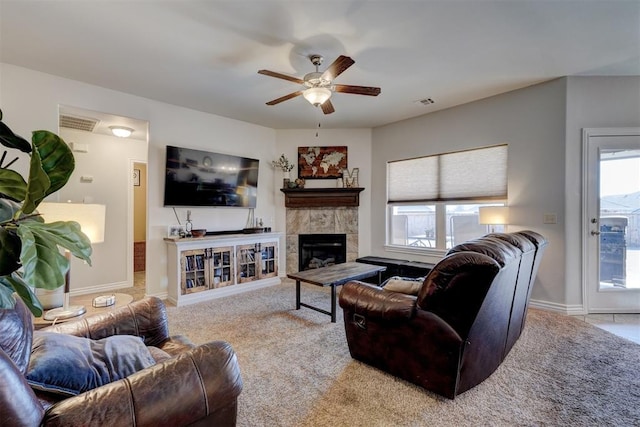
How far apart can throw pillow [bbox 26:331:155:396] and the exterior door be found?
427 cm

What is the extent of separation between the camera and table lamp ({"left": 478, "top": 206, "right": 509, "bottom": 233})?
3.39 meters

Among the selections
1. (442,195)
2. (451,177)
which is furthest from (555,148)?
(442,195)

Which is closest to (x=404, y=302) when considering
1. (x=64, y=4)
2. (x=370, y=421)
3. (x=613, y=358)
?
(x=370, y=421)

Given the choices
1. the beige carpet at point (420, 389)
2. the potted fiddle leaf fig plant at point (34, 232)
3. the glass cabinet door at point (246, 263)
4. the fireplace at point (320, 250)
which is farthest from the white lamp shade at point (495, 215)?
the potted fiddle leaf fig plant at point (34, 232)

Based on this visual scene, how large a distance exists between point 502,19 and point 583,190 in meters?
2.19

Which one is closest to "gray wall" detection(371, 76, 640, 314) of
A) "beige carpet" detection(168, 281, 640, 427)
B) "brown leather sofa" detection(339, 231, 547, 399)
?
"beige carpet" detection(168, 281, 640, 427)

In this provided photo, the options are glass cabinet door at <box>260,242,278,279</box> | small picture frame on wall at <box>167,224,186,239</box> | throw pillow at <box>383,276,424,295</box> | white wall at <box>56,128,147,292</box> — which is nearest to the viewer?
throw pillow at <box>383,276,424,295</box>

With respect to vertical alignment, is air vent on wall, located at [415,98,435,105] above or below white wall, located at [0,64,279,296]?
A: above

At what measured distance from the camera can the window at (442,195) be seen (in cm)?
391

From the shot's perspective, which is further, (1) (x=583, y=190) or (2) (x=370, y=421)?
(1) (x=583, y=190)

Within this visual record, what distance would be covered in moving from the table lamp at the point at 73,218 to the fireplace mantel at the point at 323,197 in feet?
10.4

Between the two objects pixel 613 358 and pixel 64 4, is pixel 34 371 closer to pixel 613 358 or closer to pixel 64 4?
pixel 64 4

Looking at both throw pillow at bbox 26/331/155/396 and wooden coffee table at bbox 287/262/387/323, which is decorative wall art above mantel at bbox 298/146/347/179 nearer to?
wooden coffee table at bbox 287/262/387/323

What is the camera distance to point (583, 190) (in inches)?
127
